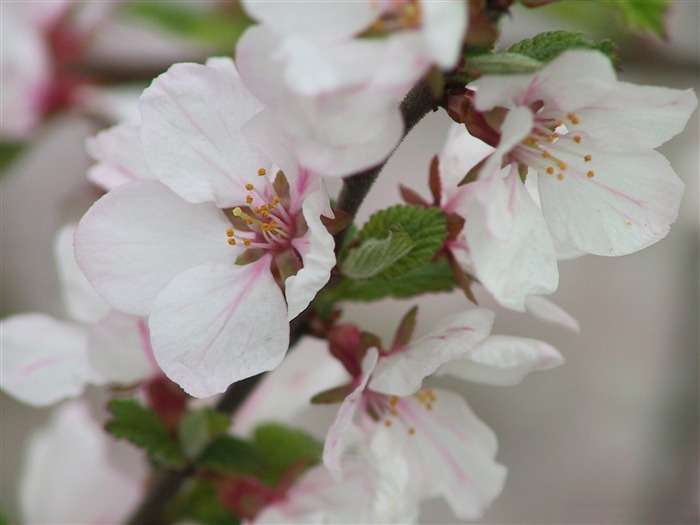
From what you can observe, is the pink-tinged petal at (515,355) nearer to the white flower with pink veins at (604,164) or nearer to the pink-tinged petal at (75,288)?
the white flower with pink veins at (604,164)

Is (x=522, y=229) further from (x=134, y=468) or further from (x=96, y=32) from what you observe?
(x=96, y=32)

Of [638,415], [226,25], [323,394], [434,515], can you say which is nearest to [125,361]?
[323,394]

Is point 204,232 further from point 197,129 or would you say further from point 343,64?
point 343,64

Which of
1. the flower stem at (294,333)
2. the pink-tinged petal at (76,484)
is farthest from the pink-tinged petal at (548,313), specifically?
the pink-tinged petal at (76,484)

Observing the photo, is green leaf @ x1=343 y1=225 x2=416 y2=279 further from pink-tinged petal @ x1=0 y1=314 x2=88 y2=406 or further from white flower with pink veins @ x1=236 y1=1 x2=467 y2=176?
pink-tinged petal @ x1=0 y1=314 x2=88 y2=406

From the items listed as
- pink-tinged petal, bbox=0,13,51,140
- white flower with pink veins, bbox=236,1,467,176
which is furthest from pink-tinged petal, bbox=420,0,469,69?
pink-tinged petal, bbox=0,13,51,140
